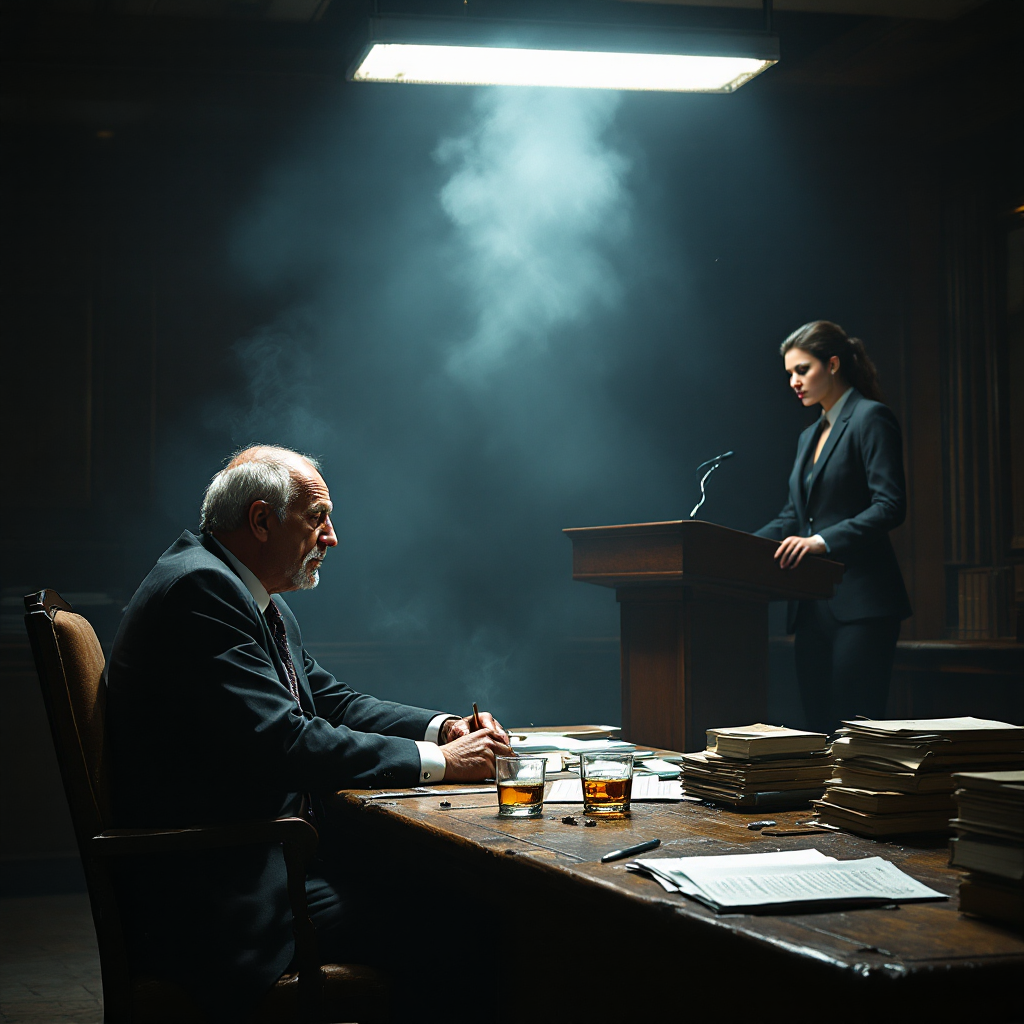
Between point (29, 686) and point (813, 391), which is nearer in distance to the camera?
point (813, 391)

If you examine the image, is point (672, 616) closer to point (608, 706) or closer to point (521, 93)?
point (608, 706)

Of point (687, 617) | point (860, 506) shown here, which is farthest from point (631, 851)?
point (860, 506)

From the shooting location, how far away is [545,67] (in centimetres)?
389

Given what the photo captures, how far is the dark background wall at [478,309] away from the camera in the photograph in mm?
5125

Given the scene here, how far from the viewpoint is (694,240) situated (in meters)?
6.26

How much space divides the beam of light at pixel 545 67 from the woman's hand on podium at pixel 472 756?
2.28 metres

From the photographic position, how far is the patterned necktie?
A: 241 cm

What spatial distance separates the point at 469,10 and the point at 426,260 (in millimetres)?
1240

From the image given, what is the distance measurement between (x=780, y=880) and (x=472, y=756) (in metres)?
1.08

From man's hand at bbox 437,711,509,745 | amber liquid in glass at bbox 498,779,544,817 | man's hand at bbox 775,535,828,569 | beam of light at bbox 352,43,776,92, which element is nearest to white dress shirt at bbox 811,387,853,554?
man's hand at bbox 775,535,828,569

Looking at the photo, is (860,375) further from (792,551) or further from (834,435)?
(792,551)

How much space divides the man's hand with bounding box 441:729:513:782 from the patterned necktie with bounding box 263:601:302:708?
0.34 m

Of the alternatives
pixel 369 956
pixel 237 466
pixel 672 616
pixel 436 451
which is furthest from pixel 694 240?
pixel 369 956

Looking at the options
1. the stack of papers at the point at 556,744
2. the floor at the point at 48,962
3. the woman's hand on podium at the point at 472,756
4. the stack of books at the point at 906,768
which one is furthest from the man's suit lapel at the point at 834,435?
the floor at the point at 48,962
